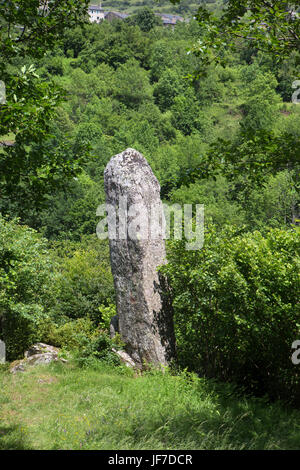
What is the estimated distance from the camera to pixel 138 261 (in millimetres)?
9328

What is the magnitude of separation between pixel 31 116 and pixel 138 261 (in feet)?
16.5

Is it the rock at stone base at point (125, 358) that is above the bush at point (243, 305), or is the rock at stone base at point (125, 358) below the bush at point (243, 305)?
below

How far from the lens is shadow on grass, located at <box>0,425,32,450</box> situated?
509 cm

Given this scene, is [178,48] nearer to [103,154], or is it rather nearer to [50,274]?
[103,154]

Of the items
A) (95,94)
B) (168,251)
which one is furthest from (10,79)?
(95,94)

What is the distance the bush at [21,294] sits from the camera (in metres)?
12.2

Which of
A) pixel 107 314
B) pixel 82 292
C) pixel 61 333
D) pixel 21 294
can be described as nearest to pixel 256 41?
pixel 107 314

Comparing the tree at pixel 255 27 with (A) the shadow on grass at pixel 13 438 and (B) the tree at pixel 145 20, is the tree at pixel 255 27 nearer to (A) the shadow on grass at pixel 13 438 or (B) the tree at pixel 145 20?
(A) the shadow on grass at pixel 13 438

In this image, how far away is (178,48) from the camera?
90.1 metres

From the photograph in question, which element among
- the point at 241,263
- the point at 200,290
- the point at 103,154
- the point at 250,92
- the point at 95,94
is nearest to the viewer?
the point at 241,263

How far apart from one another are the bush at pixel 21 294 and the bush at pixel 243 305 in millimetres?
4988

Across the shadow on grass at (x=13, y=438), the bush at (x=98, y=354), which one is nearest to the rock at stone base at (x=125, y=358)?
the bush at (x=98, y=354)

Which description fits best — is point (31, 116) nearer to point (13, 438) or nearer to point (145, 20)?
point (13, 438)

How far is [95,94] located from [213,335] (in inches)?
2926
